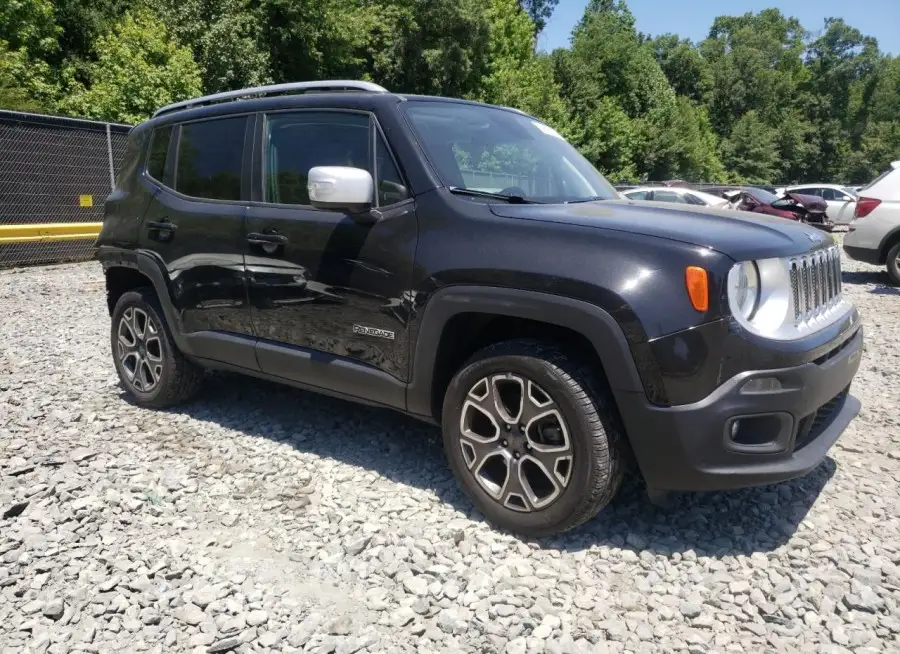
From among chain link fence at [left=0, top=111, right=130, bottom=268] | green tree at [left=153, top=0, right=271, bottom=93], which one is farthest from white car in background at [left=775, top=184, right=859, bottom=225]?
chain link fence at [left=0, top=111, right=130, bottom=268]

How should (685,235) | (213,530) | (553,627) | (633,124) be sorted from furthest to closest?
(633,124)
(213,530)
(685,235)
(553,627)

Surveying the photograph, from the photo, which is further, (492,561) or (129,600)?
(492,561)

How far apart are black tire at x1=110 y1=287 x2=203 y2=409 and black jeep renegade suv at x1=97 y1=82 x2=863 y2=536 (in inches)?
7.1

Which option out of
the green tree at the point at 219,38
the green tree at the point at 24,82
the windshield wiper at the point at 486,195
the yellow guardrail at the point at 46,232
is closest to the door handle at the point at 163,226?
the windshield wiper at the point at 486,195

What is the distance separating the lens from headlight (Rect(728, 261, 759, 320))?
2.54m

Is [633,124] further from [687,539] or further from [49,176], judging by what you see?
[687,539]

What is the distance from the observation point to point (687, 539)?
3.02m

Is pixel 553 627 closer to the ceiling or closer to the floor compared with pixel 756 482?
closer to the floor

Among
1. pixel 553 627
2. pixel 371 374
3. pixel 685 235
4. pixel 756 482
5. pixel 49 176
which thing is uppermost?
pixel 49 176

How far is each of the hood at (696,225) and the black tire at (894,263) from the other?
25.2ft

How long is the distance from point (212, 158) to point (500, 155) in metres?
1.72

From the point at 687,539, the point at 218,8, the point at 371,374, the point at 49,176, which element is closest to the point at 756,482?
the point at 687,539

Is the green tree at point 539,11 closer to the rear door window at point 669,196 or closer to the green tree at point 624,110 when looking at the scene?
the green tree at point 624,110

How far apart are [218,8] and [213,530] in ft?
83.5
